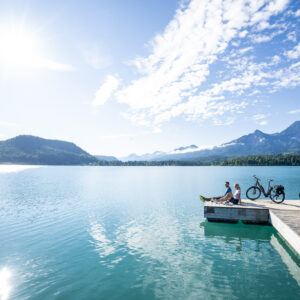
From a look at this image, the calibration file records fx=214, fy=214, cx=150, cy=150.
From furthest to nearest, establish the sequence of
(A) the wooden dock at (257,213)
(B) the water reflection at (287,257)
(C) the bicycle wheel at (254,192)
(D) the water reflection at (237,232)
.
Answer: (C) the bicycle wheel at (254,192) → (A) the wooden dock at (257,213) → (D) the water reflection at (237,232) → (B) the water reflection at (287,257)

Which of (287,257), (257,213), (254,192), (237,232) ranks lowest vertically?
(237,232)

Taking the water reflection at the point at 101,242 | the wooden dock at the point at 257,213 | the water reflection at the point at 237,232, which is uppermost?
the wooden dock at the point at 257,213

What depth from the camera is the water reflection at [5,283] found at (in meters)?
10.5

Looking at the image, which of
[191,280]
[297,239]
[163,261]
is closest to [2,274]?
[163,261]

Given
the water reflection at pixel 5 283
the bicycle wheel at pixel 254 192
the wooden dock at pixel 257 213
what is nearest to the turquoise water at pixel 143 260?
the water reflection at pixel 5 283

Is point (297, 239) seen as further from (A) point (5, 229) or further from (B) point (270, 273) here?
(A) point (5, 229)

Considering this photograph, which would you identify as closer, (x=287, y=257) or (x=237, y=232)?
(x=287, y=257)

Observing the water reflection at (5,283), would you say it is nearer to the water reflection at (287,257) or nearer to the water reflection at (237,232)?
the water reflection at (237,232)

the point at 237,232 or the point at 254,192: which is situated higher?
the point at 254,192

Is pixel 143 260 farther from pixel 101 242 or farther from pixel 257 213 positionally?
pixel 257 213

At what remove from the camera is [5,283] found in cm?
1165

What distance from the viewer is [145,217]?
26.3 metres

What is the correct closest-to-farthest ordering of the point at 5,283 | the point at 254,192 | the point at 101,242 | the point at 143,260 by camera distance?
the point at 5,283
the point at 143,260
the point at 101,242
the point at 254,192

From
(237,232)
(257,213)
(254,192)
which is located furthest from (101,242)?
(254,192)
